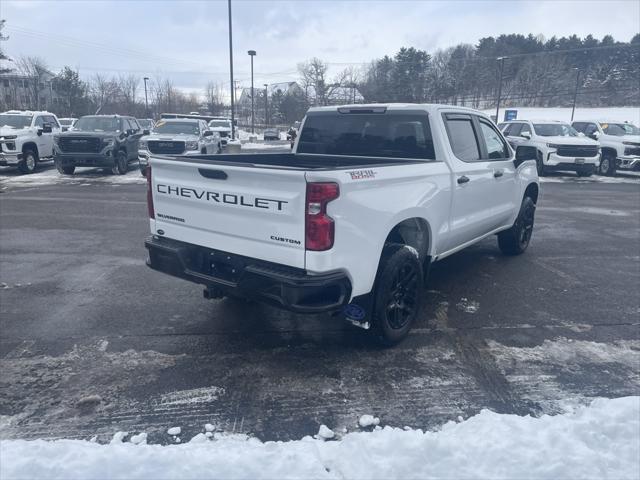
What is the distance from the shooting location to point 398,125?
5.00 metres

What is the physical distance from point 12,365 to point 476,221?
462 cm

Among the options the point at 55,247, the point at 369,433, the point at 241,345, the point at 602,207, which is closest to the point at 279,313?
the point at 241,345

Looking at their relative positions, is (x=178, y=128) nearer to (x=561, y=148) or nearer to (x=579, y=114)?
(x=561, y=148)

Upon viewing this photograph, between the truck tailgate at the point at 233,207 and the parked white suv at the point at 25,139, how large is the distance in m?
14.8

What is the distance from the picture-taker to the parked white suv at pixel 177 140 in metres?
15.9

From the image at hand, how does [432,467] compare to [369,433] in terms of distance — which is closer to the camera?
[432,467]

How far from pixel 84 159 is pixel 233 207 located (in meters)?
13.9

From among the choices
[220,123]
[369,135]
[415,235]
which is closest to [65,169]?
[369,135]

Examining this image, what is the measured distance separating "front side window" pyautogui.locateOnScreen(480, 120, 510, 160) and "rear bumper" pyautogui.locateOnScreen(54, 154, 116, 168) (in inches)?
521

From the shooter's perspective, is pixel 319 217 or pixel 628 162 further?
pixel 628 162

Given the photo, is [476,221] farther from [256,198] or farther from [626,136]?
[626,136]

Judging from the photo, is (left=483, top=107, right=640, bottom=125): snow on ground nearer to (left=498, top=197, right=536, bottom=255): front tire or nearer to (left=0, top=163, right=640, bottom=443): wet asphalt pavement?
(left=498, top=197, right=536, bottom=255): front tire

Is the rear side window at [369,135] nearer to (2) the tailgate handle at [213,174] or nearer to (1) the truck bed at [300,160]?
(1) the truck bed at [300,160]

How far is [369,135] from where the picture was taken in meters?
5.18
